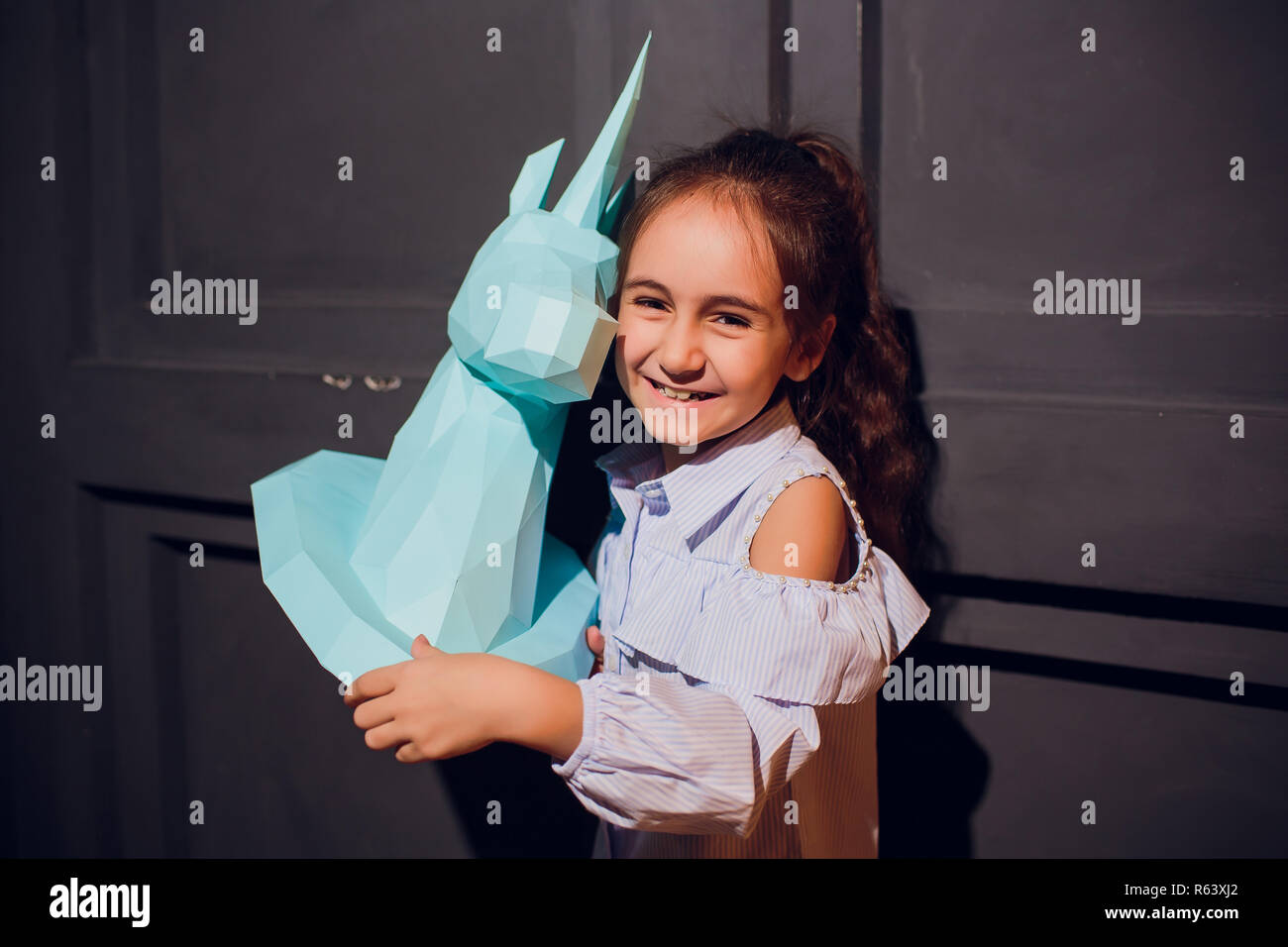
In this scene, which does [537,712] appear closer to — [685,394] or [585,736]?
[585,736]

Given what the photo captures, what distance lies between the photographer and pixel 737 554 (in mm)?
865

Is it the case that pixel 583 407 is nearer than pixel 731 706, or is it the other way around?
pixel 731 706

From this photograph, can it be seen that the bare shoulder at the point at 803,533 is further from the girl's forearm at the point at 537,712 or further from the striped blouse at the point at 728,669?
the girl's forearm at the point at 537,712

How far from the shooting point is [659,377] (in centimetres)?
88

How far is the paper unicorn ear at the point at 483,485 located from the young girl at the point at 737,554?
0.05m

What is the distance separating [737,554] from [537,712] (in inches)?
9.5

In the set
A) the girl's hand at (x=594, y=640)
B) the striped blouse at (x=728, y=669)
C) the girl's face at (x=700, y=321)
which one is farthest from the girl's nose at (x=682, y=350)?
the girl's hand at (x=594, y=640)

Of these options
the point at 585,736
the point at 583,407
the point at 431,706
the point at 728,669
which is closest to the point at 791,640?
the point at 728,669

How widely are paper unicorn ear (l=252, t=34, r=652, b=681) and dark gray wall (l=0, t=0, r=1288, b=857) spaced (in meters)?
0.27

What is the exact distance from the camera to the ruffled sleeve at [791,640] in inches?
30.4

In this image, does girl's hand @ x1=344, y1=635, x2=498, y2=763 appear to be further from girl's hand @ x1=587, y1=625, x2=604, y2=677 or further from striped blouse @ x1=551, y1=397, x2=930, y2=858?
girl's hand @ x1=587, y1=625, x2=604, y2=677

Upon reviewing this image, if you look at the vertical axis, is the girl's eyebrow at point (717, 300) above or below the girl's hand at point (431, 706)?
above

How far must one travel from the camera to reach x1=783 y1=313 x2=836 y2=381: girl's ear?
931mm

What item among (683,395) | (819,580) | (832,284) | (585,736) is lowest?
(585,736)
